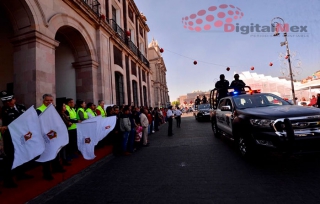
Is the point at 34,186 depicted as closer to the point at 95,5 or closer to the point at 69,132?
the point at 69,132

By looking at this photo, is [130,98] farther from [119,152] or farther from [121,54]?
[119,152]

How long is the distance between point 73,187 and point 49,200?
535mm

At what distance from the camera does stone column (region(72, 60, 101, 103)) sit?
10.3 meters

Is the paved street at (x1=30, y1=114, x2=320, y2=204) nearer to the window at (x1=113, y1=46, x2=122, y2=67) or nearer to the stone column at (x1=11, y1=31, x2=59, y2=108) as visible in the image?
the stone column at (x1=11, y1=31, x2=59, y2=108)

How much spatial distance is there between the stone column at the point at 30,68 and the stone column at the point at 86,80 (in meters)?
3.50

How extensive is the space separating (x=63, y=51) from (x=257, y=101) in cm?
1024

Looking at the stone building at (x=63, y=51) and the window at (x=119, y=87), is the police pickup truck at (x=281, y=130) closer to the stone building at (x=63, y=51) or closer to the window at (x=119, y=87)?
the stone building at (x=63, y=51)

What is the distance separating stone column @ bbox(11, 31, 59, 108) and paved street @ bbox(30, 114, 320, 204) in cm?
368

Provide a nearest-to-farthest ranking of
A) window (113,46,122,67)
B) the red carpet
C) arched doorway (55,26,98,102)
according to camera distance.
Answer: the red carpet < arched doorway (55,26,98,102) < window (113,46,122,67)

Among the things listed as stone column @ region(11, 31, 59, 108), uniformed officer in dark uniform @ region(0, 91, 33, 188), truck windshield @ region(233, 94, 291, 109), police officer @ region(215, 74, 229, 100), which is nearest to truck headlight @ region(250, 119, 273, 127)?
truck windshield @ region(233, 94, 291, 109)

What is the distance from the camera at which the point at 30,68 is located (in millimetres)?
6461

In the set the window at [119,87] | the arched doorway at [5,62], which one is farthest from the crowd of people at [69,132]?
the window at [119,87]

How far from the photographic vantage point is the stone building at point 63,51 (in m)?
6.51

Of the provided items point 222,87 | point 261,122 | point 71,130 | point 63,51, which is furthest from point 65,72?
point 261,122
